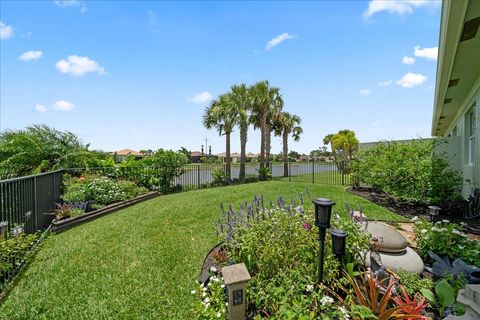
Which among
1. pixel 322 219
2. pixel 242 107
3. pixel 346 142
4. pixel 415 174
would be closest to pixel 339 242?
pixel 322 219

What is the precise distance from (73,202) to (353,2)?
28.3 ft

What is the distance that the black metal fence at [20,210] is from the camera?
128 inches

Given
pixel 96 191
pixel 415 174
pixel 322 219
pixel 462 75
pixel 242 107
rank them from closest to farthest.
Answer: pixel 322 219 → pixel 462 75 → pixel 415 174 → pixel 96 191 → pixel 242 107

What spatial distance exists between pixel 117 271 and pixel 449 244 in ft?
14.8

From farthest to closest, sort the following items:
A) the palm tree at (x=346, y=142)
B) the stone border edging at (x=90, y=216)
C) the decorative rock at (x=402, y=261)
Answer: the palm tree at (x=346, y=142) < the stone border edging at (x=90, y=216) < the decorative rock at (x=402, y=261)

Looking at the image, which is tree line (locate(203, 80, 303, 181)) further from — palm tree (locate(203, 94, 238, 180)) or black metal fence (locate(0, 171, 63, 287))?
black metal fence (locate(0, 171, 63, 287))

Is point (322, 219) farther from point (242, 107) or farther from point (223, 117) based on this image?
point (242, 107)

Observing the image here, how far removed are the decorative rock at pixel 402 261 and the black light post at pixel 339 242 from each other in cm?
58

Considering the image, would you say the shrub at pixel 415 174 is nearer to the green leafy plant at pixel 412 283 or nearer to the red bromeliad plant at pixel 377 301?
the green leafy plant at pixel 412 283

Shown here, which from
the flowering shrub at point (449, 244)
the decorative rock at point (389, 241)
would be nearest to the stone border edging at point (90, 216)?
the decorative rock at point (389, 241)

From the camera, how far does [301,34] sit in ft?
27.4

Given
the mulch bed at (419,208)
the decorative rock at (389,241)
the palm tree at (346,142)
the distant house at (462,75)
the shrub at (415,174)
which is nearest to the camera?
the decorative rock at (389,241)

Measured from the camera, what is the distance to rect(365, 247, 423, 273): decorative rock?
9.71ft

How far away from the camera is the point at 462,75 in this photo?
19.0ft
